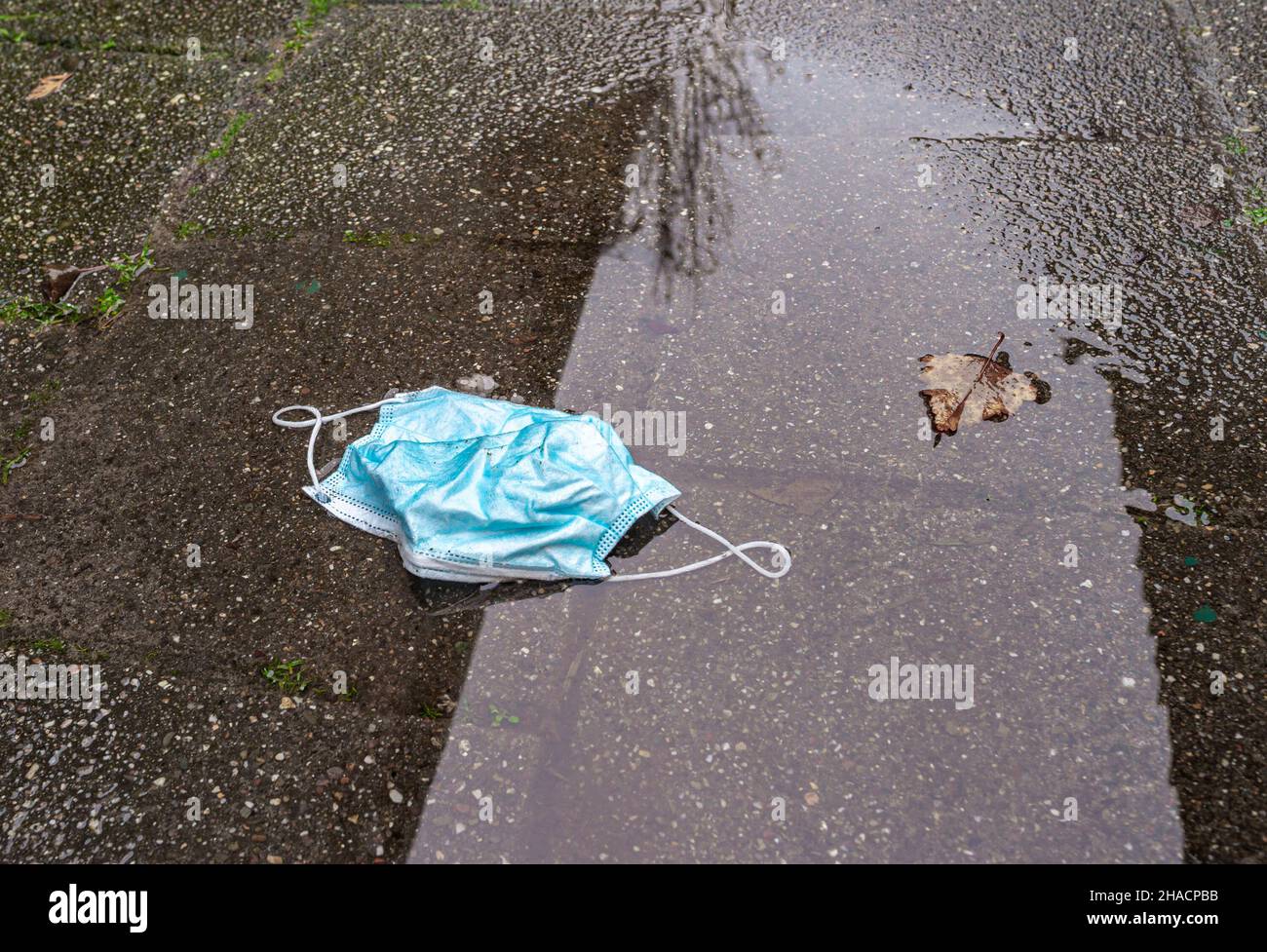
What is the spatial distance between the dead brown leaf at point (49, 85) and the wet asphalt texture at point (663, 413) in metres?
0.12

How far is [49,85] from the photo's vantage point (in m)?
4.88

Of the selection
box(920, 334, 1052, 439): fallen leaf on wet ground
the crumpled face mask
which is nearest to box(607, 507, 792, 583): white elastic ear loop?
the crumpled face mask

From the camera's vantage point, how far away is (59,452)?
11.2 feet

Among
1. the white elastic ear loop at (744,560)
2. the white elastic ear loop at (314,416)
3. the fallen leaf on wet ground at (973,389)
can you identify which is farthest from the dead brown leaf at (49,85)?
the fallen leaf on wet ground at (973,389)

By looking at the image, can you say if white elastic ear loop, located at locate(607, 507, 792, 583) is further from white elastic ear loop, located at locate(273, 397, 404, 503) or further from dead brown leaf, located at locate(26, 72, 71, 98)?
dead brown leaf, located at locate(26, 72, 71, 98)

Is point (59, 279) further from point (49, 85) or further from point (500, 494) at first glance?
point (500, 494)

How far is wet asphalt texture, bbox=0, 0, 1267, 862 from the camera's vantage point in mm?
2547

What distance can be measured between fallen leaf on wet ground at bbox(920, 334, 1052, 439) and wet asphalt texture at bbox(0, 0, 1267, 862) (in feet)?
0.27

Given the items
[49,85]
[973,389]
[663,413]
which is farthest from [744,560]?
[49,85]

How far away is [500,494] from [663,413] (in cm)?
A: 69

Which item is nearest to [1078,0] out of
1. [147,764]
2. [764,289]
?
[764,289]

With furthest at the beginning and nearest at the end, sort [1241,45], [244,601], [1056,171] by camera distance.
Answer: [1241,45], [1056,171], [244,601]

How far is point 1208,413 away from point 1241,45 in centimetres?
254

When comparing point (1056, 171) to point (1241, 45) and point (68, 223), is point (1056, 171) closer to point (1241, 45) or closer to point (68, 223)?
point (1241, 45)
